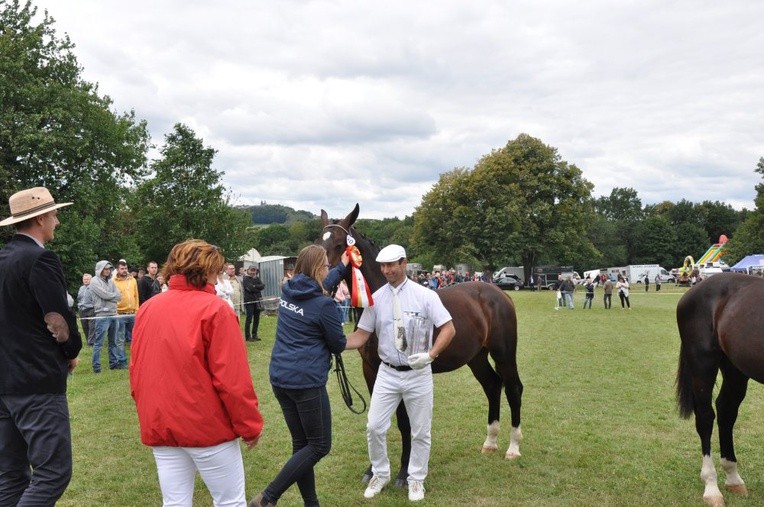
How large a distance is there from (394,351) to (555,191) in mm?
49764

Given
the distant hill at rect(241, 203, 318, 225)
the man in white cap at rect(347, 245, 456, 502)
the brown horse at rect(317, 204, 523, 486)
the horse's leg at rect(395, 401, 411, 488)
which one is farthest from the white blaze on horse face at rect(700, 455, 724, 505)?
the distant hill at rect(241, 203, 318, 225)

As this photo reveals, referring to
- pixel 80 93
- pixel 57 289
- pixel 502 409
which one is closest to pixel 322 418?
pixel 57 289

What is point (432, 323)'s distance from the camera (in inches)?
201

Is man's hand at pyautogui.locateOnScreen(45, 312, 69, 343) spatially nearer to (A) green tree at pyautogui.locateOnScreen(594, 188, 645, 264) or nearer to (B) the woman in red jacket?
(B) the woman in red jacket

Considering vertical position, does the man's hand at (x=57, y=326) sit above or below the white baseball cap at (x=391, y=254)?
below

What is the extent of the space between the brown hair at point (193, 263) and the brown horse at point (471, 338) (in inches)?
88.2

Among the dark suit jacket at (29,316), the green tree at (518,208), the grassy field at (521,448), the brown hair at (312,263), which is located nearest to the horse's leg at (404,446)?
the grassy field at (521,448)

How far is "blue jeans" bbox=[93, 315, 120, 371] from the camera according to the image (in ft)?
38.4

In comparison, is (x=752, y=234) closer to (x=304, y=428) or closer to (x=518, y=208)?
(x=518, y=208)

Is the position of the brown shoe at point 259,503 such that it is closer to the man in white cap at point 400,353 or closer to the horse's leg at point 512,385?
the man in white cap at point 400,353

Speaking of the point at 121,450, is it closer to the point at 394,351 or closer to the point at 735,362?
the point at 394,351

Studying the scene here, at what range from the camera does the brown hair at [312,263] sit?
169 inches

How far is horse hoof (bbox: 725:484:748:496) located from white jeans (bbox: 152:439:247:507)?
15.1 ft

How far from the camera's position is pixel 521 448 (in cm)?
671
